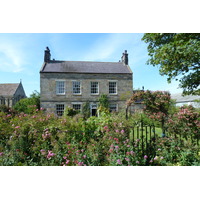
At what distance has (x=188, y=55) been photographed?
570 centimetres

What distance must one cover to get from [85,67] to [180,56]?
13.2 meters

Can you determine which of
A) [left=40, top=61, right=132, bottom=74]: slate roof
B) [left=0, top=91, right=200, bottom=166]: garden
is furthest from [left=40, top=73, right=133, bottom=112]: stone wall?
[left=0, top=91, right=200, bottom=166]: garden

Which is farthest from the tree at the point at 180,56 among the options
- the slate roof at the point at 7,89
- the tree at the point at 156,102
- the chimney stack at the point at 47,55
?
the slate roof at the point at 7,89

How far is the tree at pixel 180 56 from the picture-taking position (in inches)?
216

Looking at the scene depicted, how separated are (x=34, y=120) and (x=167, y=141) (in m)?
4.11

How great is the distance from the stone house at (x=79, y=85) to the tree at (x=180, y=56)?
913 cm

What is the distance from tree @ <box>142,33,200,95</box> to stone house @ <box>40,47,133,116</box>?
30.0 ft

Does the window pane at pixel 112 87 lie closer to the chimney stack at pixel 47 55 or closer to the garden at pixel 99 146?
the chimney stack at pixel 47 55

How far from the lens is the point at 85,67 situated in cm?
1788

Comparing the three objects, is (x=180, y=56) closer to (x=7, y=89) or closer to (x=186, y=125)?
(x=186, y=125)

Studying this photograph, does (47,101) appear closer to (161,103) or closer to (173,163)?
(161,103)

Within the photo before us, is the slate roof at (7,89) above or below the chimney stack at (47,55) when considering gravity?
below

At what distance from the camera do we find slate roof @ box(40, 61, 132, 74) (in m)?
17.0
